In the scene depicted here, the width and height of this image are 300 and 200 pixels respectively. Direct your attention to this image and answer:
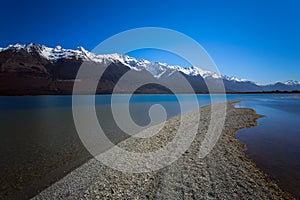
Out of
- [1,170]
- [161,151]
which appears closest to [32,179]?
[1,170]

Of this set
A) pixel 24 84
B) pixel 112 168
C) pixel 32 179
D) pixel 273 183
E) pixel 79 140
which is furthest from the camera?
pixel 24 84

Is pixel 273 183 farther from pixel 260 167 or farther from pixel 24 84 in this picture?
pixel 24 84

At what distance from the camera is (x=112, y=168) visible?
8664mm

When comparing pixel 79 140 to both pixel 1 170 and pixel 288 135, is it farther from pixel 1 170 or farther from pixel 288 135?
pixel 288 135

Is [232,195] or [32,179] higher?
[232,195]

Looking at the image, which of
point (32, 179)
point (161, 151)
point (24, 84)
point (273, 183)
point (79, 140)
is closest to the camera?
point (273, 183)

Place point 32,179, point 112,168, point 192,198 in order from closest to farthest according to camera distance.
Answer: point 192,198
point 32,179
point 112,168

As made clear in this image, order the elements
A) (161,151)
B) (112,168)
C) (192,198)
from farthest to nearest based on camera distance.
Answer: (161,151), (112,168), (192,198)

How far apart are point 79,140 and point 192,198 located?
11.8 metres

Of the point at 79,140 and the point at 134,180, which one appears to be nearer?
the point at 134,180

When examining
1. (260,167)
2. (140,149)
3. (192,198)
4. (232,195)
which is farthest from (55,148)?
(260,167)

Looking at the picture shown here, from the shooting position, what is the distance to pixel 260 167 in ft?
A: 28.7

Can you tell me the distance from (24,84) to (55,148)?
710ft

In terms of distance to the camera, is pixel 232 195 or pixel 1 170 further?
pixel 1 170
